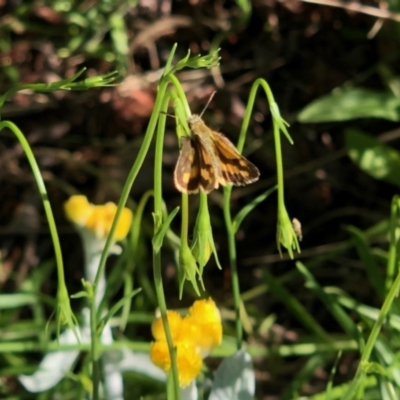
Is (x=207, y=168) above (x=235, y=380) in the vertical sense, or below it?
above

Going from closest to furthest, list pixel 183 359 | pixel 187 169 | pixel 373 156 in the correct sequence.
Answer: pixel 187 169
pixel 183 359
pixel 373 156

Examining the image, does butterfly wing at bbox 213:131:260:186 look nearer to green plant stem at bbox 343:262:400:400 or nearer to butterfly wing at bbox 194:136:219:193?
butterfly wing at bbox 194:136:219:193

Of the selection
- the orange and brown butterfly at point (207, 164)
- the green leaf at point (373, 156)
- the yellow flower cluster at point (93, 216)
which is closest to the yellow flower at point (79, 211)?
the yellow flower cluster at point (93, 216)

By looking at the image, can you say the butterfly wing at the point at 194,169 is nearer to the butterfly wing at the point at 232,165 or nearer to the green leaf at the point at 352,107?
the butterfly wing at the point at 232,165

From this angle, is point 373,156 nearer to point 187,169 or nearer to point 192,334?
point 192,334

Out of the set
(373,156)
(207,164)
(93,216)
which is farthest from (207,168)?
(373,156)

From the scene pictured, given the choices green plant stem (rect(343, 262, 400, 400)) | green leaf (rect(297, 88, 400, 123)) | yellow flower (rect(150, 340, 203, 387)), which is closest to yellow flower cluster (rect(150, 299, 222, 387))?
yellow flower (rect(150, 340, 203, 387))
